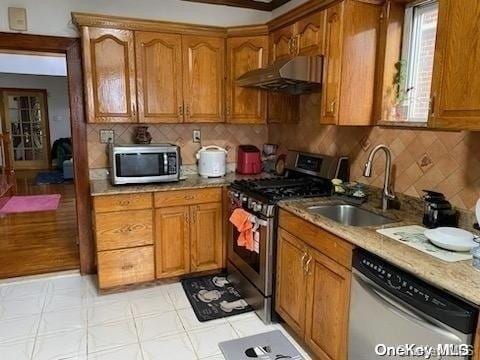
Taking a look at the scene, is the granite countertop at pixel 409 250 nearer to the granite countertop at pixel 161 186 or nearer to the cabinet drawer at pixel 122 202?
the granite countertop at pixel 161 186

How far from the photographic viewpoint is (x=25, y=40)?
109 inches

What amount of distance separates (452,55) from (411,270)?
0.92 meters

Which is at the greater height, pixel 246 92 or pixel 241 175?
pixel 246 92

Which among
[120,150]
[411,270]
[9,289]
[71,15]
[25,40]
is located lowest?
[9,289]

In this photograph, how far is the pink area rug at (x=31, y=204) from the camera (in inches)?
207

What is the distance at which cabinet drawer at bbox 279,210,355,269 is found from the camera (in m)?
1.71

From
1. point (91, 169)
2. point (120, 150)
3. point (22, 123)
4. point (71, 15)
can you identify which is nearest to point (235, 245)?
point (120, 150)

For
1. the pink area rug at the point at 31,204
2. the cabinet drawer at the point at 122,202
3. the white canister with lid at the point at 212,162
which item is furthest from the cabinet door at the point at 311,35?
the pink area rug at the point at 31,204

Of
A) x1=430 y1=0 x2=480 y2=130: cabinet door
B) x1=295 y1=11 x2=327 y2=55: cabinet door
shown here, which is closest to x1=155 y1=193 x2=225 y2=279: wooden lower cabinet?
x1=295 y1=11 x2=327 y2=55: cabinet door

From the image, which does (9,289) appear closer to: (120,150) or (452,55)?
(120,150)

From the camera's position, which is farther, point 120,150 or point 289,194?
point 120,150

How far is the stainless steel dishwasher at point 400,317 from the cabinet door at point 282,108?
1.78m

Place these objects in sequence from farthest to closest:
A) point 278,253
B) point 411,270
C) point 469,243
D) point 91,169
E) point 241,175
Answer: point 241,175
point 91,169
point 278,253
point 469,243
point 411,270

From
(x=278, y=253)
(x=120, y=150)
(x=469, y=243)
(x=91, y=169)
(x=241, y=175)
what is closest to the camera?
(x=469, y=243)
